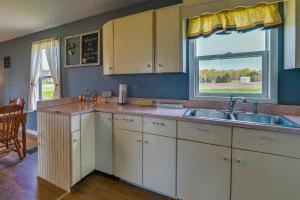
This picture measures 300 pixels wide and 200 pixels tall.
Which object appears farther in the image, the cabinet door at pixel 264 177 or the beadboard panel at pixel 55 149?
the beadboard panel at pixel 55 149

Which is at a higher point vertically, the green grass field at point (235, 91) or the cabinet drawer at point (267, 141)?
the green grass field at point (235, 91)

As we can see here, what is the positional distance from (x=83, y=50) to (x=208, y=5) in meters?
2.17

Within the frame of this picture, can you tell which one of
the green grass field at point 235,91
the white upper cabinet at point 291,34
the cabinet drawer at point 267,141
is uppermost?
the white upper cabinet at point 291,34

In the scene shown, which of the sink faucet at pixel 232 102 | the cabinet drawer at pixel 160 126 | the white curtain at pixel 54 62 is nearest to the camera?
the cabinet drawer at pixel 160 126

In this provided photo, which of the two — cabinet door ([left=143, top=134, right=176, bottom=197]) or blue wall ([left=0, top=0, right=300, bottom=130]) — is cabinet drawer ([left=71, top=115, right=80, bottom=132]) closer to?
cabinet door ([left=143, top=134, right=176, bottom=197])

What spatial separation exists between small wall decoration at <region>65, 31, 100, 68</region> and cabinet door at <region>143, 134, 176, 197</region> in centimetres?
176

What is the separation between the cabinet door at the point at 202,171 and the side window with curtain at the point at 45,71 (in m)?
2.83

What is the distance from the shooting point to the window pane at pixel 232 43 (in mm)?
1865

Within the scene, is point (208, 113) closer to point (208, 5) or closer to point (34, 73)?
point (208, 5)

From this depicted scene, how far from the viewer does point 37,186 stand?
200cm

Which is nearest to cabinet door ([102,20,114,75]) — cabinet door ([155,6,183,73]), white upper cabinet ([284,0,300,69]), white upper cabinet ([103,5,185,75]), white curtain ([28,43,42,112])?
white upper cabinet ([103,5,185,75])

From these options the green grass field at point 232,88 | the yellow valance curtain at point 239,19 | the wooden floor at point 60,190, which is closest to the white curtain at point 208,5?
the yellow valance curtain at point 239,19

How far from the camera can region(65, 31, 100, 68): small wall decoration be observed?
9.59 ft

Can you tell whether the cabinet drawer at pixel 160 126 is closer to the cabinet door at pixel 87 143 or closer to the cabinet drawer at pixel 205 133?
the cabinet drawer at pixel 205 133
